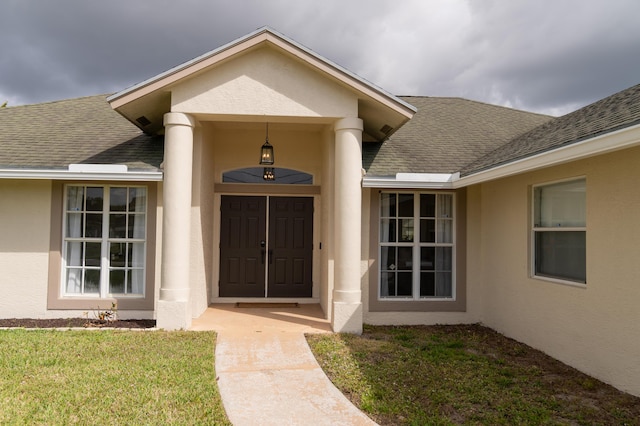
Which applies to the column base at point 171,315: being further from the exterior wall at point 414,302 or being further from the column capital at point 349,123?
the column capital at point 349,123

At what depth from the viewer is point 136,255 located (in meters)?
8.45

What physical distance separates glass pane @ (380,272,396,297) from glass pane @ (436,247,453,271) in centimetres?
94

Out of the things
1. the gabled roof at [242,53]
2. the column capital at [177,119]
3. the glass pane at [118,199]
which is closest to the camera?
the gabled roof at [242,53]

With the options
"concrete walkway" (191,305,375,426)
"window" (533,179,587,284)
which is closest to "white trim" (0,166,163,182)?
"concrete walkway" (191,305,375,426)

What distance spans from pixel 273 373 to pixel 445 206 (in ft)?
16.4

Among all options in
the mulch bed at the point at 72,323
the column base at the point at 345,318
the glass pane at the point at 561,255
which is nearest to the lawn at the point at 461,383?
the column base at the point at 345,318

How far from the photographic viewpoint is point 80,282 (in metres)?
8.40

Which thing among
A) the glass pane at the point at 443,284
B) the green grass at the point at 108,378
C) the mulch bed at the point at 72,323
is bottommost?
the mulch bed at the point at 72,323

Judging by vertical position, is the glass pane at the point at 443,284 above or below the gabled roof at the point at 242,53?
below

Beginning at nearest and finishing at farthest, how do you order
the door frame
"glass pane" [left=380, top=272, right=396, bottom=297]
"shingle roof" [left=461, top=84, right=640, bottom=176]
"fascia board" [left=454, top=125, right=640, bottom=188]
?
"fascia board" [left=454, top=125, right=640, bottom=188] → "shingle roof" [left=461, top=84, right=640, bottom=176] → "glass pane" [left=380, top=272, right=396, bottom=297] → the door frame

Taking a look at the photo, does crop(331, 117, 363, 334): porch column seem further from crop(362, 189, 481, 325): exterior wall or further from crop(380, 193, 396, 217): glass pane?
crop(380, 193, 396, 217): glass pane

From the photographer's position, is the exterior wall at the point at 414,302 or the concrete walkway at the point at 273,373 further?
the exterior wall at the point at 414,302

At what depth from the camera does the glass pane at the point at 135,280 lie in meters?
8.41

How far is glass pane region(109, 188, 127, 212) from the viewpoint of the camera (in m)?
8.45
